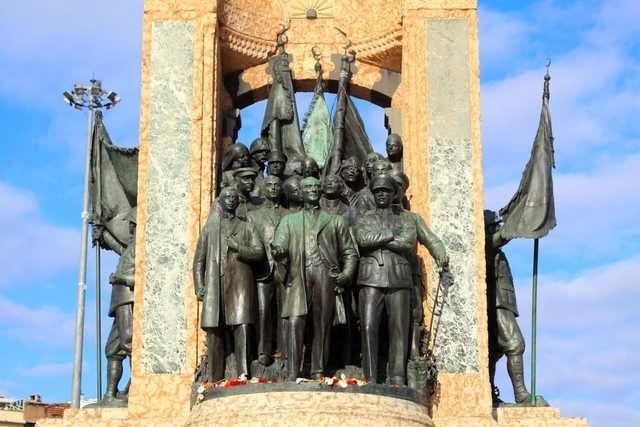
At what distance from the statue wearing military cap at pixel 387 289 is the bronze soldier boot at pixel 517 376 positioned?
7.60ft

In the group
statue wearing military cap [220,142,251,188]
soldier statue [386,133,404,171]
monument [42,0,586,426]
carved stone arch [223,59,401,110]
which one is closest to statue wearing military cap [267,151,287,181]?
monument [42,0,586,426]

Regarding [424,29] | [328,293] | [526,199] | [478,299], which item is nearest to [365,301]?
[328,293]

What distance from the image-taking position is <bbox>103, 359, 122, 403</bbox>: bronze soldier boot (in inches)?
699

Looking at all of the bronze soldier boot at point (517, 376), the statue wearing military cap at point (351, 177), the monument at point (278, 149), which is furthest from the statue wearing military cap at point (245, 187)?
the bronze soldier boot at point (517, 376)

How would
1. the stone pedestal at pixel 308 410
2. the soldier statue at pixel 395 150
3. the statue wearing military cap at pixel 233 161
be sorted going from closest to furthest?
the stone pedestal at pixel 308 410
the statue wearing military cap at pixel 233 161
the soldier statue at pixel 395 150

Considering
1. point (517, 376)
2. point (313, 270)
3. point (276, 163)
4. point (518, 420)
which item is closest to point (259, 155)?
point (276, 163)

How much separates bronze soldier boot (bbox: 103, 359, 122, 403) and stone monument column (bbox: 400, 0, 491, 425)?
4.63m

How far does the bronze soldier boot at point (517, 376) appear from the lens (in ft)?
57.8

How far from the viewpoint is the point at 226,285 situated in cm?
1593

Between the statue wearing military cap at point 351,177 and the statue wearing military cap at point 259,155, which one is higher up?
the statue wearing military cap at point 259,155

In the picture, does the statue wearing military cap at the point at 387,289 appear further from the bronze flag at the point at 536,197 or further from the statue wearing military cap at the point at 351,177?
the bronze flag at the point at 536,197

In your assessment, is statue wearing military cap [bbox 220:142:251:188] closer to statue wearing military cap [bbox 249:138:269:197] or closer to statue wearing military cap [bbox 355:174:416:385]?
statue wearing military cap [bbox 249:138:269:197]

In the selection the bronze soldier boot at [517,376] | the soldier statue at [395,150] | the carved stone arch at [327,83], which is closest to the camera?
the bronze soldier boot at [517,376]

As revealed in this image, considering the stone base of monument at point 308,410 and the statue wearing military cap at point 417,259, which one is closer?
the stone base of monument at point 308,410
